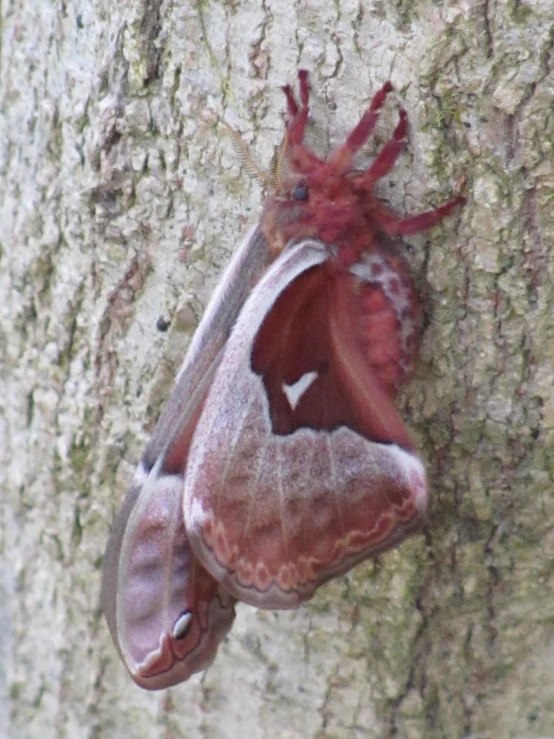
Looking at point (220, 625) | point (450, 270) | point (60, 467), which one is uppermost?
point (450, 270)

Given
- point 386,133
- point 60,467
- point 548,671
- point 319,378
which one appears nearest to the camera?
point 386,133

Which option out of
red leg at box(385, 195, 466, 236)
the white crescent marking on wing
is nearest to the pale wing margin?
the white crescent marking on wing

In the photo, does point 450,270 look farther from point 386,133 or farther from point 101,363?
point 101,363

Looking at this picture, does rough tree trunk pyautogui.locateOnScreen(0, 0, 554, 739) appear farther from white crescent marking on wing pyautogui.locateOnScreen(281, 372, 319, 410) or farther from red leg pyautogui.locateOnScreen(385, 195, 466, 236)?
white crescent marking on wing pyautogui.locateOnScreen(281, 372, 319, 410)

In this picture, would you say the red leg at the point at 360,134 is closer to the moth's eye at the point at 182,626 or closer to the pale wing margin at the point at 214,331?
the pale wing margin at the point at 214,331

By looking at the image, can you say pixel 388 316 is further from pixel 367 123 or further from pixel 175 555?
pixel 175 555

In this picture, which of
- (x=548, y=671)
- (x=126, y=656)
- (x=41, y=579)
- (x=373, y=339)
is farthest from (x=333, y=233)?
(x=41, y=579)
